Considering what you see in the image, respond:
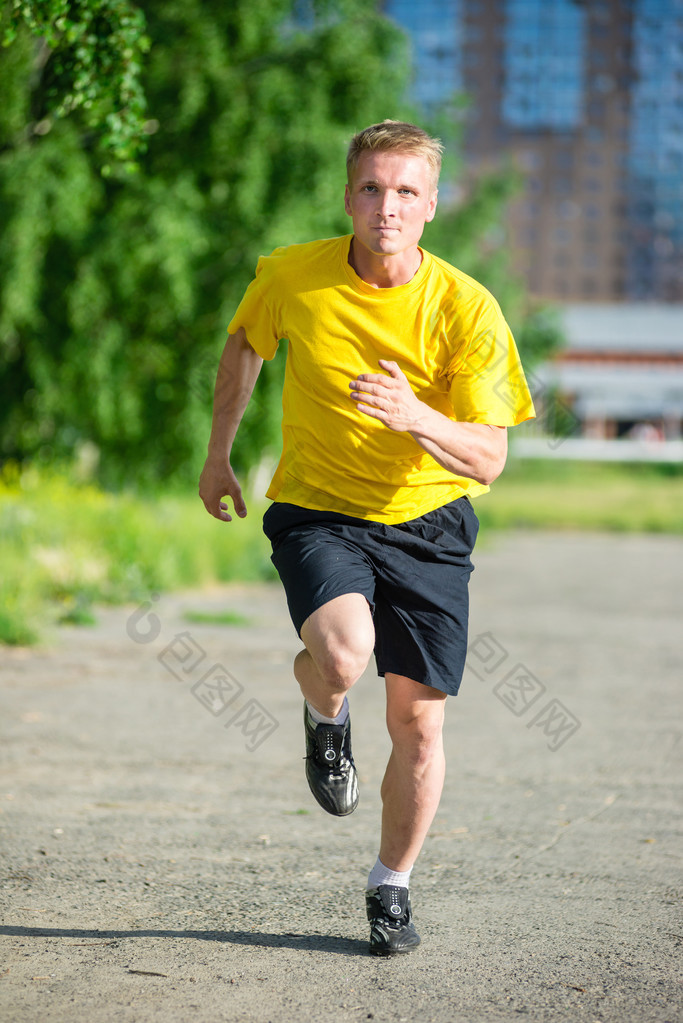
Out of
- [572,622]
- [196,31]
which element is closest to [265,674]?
[572,622]

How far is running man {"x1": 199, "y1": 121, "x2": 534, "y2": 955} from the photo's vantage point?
3359mm

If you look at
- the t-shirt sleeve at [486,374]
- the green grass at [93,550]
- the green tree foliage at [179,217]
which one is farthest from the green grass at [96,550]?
the t-shirt sleeve at [486,374]

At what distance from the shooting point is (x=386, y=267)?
11.1 feet

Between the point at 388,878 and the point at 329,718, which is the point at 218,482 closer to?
the point at 329,718

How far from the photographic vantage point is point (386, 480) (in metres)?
3.50

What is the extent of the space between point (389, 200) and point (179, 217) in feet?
40.2

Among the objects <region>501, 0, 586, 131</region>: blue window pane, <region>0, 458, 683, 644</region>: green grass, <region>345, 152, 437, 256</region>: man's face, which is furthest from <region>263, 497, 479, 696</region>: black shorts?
<region>501, 0, 586, 131</region>: blue window pane

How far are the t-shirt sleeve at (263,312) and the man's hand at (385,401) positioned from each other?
64cm

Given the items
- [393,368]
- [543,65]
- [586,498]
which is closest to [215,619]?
[393,368]

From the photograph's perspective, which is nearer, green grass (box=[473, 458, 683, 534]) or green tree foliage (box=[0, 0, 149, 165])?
green tree foliage (box=[0, 0, 149, 165])

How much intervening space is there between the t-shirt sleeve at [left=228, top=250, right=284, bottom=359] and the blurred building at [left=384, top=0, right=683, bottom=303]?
12388cm

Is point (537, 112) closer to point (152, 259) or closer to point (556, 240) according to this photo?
point (556, 240)

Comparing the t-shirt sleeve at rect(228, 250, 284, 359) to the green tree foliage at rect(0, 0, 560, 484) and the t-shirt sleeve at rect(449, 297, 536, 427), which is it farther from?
the green tree foliage at rect(0, 0, 560, 484)

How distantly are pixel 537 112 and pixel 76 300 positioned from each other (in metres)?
122
